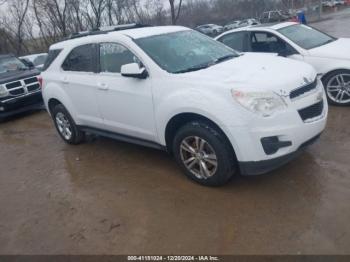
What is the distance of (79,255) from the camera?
3.18 metres

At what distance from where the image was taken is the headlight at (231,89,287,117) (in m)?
3.37

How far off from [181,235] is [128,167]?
5.95 ft

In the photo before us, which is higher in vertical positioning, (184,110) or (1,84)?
(184,110)

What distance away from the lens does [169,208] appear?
3699 millimetres

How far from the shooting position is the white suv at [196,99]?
3.43 metres

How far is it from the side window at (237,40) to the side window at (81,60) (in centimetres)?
339

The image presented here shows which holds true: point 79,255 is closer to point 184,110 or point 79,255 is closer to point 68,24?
point 184,110

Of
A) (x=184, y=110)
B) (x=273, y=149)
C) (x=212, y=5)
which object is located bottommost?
(x=212, y=5)

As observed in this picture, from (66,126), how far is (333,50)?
4834 millimetres

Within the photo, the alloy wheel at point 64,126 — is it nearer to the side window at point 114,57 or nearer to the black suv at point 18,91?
the side window at point 114,57

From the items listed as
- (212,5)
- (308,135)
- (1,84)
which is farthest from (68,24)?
(308,135)

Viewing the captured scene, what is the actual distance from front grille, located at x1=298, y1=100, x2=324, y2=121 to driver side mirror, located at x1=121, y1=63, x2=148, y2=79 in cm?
181

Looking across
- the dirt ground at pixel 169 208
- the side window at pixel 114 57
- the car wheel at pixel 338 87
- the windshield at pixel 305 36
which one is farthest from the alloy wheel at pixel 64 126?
the car wheel at pixel 338 87

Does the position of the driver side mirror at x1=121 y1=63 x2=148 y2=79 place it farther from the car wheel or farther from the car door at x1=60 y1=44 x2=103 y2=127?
the car wheel
